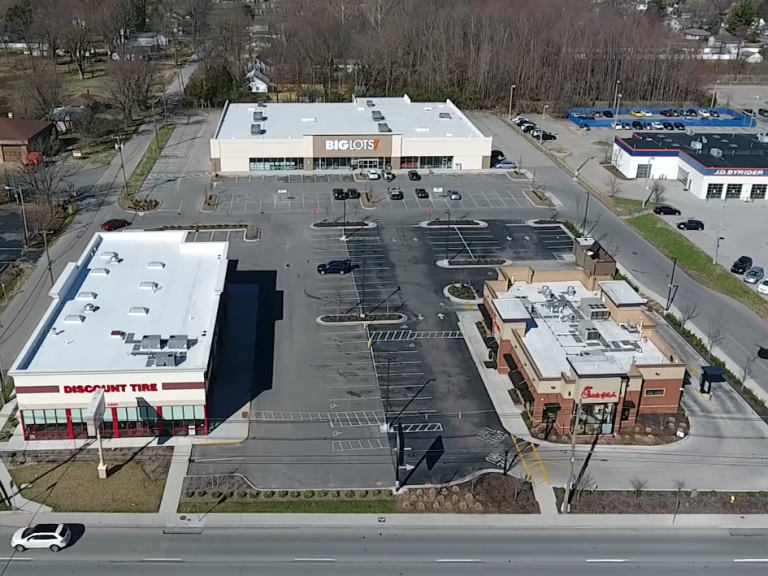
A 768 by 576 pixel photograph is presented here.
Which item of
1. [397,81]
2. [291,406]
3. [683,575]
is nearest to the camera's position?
[683,575]

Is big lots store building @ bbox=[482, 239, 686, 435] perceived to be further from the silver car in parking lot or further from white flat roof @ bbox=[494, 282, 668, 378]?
the silver car in parking lot

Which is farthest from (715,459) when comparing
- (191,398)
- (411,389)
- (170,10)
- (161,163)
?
(170,10)

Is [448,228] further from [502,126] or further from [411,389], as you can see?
[502,126]

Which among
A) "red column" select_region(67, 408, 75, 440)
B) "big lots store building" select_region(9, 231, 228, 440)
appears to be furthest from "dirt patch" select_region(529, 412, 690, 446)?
"red column" select_region(67, 408, 75, 440)

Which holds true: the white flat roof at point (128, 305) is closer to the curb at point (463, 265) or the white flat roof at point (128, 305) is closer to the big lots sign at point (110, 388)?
the big lots sign at point (110, 388)

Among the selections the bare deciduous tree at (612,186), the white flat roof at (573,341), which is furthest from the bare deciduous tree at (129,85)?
the white flat roof at (573,341)

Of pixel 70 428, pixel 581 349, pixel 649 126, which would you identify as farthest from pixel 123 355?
pixel 649 126
